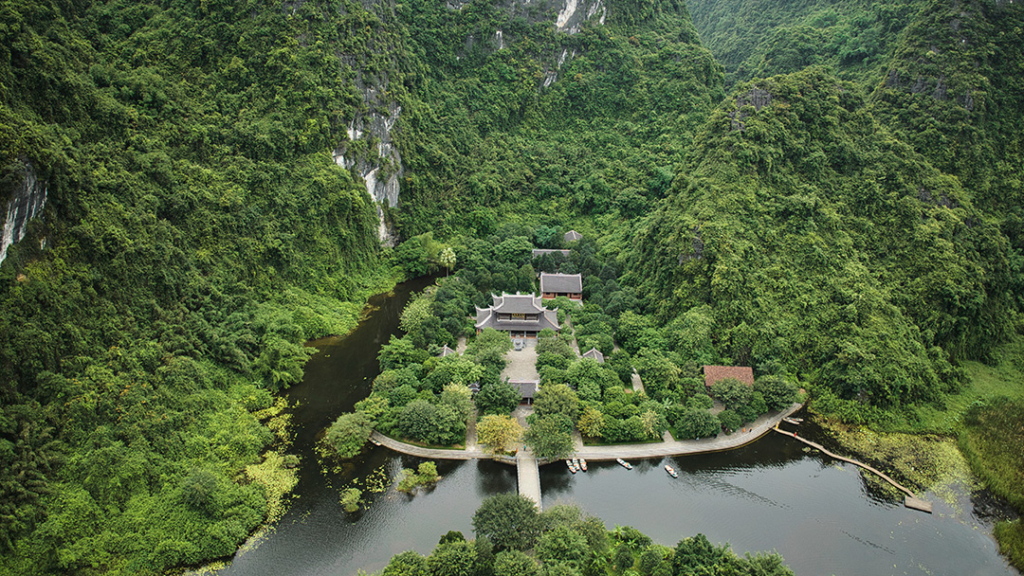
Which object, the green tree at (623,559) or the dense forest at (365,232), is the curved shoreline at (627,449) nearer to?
the dense forest at (365,232)

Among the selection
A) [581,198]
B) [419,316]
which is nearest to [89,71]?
[419,316]

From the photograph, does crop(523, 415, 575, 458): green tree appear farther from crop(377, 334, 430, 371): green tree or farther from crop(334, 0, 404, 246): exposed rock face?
crop(334, 0, 404, 246): exposed rock face

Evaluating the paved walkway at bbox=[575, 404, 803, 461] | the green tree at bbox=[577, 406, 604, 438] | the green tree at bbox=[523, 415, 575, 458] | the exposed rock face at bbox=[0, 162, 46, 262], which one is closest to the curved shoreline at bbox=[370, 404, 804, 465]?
the paved walkway at bbox=[575, 404, 803, 461]

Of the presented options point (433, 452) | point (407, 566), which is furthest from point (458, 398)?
point (407, 566)

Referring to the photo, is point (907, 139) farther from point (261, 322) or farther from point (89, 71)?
point (89, 71)

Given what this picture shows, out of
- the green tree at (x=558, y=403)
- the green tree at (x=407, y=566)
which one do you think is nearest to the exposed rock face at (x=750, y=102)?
the green tree at (x=558, y=403)
